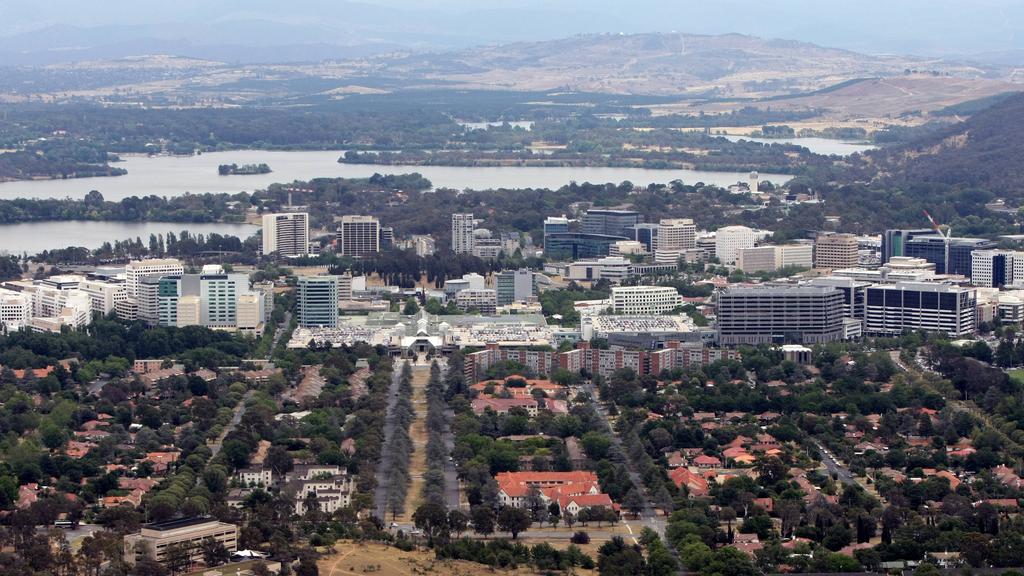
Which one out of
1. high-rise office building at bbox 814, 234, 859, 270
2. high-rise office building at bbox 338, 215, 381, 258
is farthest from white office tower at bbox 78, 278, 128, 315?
high-rise office building at bbox 814, 234, 859, 270

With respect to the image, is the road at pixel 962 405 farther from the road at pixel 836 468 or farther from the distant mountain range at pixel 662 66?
the distant mountain range at pixel 662 66

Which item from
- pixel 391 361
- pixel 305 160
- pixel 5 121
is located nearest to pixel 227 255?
pixel 391 361

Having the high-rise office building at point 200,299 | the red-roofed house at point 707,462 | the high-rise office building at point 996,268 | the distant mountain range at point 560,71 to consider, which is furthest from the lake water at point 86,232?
the distant mountain range at point 560,71

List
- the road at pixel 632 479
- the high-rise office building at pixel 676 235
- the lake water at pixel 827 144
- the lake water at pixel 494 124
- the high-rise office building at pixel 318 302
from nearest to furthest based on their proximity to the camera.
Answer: the road at pixel 632 479 < the high-rise office building at pixel 318 302 < the high-rise office building at pixel 676 235 < the lake water at pixel 827 144 < the lake water at pixel 494 124

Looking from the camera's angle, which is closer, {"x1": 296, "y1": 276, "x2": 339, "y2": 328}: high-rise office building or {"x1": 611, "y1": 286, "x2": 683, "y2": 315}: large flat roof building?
{"x1": 296, "y1": 276, "x2": 339, "y2": 328}: high-rise office building

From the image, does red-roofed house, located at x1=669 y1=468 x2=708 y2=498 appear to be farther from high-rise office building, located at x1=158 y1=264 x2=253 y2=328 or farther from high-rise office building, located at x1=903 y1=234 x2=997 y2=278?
high-rise office building, located at x1=903 y1=234 x2=997 y2=278
